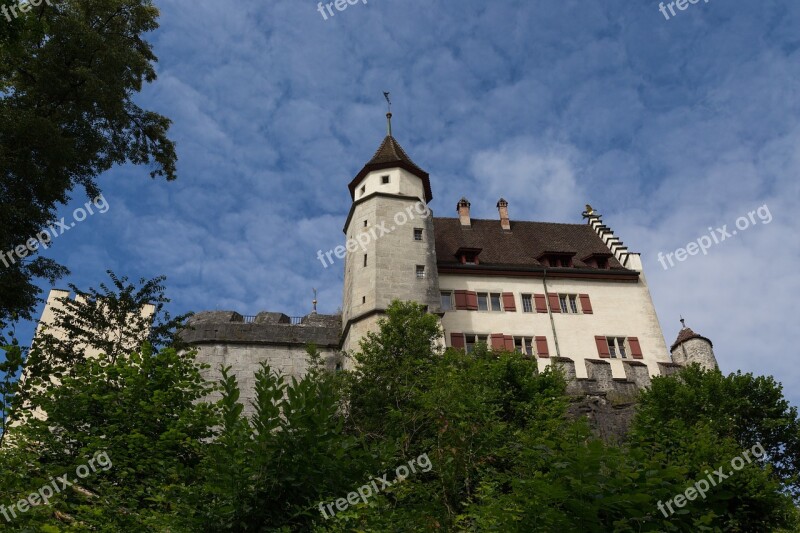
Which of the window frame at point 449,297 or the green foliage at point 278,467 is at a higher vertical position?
the window frame at point 449,297

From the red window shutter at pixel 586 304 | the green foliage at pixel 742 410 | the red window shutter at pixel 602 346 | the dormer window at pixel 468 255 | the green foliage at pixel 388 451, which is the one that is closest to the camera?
the green foliage at pixel 388 451

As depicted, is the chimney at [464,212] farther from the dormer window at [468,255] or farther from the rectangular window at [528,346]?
the rectangular window at [528,346]

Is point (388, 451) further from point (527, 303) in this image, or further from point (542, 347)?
point (527, 303)

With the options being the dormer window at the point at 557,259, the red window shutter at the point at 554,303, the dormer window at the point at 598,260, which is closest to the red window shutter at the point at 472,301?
the red window shutter at the point at 554,303

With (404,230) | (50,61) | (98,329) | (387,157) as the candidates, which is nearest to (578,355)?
(404,230)

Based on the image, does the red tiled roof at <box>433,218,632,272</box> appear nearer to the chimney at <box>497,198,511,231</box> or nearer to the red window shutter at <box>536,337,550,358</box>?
the chimney at <box>497,198,511,231</box>

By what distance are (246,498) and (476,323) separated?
24.9 metres

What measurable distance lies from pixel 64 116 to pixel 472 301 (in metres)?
20.4

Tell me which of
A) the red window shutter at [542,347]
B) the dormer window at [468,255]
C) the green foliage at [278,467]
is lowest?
the green foliage at [278,467]

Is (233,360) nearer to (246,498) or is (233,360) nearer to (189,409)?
(189,409)

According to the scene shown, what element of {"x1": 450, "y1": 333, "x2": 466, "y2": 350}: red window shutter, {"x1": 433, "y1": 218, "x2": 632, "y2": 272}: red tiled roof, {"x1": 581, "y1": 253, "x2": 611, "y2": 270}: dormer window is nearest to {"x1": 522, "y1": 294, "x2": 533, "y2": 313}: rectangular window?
{"x1": 433, "y1": 218, "x2": 632, "y2": 272}: red tiled roof

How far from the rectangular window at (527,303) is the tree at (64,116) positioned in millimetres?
18853

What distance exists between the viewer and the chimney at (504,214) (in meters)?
39.4

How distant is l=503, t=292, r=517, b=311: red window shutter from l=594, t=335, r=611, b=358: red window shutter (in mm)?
4227
